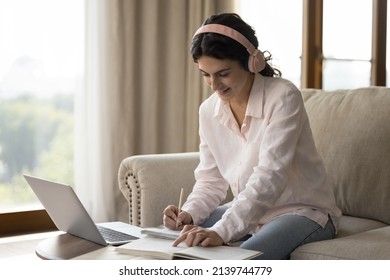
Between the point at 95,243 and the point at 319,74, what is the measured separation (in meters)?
2.36

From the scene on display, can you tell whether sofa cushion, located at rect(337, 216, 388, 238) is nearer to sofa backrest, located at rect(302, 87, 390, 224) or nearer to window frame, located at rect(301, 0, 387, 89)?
sofa backrest, located at rect(302, 87, 390, 224)

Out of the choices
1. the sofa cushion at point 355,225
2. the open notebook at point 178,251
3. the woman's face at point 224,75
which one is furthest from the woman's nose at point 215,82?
the sofa cushion at point 355,225

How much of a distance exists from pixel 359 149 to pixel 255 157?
510mm

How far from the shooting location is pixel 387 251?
1.69 metres

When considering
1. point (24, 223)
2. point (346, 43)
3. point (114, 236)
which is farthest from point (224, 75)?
point (346, 43)

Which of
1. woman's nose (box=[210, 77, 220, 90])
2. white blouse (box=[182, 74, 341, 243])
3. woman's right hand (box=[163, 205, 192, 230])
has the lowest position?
woman's right hand (box=[163, 205, 192, 230])

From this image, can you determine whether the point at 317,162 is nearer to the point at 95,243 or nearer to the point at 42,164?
the point at 95,243

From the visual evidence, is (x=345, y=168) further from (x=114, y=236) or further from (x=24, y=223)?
(x=24, y=223)

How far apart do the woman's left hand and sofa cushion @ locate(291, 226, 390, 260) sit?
0.97 feet

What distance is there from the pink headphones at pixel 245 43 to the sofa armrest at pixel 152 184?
2.08 ft

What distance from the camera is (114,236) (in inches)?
70.9

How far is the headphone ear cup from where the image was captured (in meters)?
1.85

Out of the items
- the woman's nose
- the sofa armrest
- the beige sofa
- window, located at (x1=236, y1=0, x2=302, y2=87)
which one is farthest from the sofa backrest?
window, located at (x1=236, y1=0, x2=302, y2=87)
